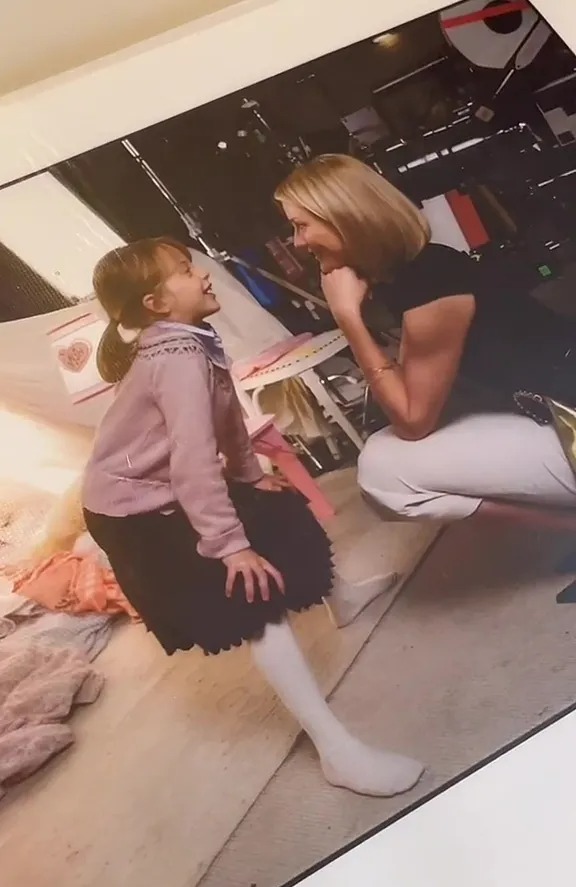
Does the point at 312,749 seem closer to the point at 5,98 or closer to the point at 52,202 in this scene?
the point at 52,202

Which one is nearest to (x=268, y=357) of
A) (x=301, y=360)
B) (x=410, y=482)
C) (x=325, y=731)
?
(x=301, y=360)

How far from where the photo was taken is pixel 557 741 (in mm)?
560

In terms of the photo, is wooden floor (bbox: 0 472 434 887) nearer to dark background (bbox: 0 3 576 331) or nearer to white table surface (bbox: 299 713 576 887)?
white table surface (bbox: 299 713 576 887)

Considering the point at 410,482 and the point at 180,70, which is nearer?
the point at 410,482

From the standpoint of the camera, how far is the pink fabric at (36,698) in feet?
1.79

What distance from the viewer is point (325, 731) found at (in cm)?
56

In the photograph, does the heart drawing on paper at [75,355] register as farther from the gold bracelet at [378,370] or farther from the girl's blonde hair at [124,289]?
the gold bracelet at [378,370]

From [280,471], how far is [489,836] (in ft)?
0.79

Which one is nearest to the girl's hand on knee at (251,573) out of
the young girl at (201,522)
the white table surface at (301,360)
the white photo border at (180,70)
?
the young girl at (201,522)

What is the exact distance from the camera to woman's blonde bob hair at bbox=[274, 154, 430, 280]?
66 centimetres

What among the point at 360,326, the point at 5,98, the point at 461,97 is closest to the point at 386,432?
the point at 360,326

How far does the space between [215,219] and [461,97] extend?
22 cm

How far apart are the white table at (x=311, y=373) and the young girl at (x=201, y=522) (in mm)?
20

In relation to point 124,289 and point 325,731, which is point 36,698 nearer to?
point 325,731
